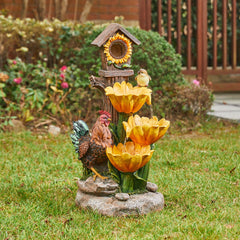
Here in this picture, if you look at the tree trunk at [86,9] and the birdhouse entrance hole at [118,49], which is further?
the tree trunk at [86,9]

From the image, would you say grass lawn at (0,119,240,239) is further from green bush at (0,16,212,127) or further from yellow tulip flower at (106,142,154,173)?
green bush at (0,16,212,127)

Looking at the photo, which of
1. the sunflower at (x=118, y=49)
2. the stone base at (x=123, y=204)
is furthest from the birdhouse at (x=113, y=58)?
the stone base at (x=123, y=204)

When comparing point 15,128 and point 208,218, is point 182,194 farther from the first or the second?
point 15,128

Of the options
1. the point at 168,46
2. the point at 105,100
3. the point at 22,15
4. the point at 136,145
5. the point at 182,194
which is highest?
the point at 22,15

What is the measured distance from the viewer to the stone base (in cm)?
319

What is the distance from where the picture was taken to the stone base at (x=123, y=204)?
3.19 metres

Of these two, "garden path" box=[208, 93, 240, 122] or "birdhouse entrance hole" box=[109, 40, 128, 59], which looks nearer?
"birdhouse entrance hole" box=[109, 40, 128, 59]

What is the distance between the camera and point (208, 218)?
312cm

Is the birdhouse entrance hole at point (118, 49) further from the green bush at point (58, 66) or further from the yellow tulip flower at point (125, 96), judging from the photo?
the green bush at point (58, 66)

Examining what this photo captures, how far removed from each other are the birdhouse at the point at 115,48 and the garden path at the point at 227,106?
3653 mm

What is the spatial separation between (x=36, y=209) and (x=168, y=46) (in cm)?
406

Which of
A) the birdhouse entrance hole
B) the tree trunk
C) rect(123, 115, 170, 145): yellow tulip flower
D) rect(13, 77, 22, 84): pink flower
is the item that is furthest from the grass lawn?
the tree trunk

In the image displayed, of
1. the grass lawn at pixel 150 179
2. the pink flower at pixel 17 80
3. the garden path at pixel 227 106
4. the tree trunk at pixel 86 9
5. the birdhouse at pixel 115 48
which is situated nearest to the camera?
the grass lawn at pixel 150 179

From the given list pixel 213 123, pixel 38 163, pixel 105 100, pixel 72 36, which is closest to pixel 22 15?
pixel 72 36
